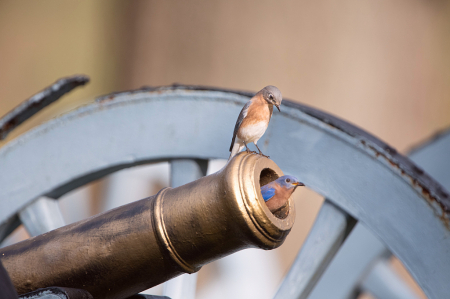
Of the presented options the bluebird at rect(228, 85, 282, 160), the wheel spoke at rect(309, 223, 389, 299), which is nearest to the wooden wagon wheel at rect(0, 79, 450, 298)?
the bluebird at rect(228, 85, 282, 160)

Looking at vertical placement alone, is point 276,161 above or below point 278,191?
above

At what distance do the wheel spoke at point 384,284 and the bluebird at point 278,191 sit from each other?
123 centimetres

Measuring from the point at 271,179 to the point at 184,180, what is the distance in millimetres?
467

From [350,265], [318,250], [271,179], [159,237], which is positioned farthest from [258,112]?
[350,265]

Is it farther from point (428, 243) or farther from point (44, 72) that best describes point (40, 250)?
point (44, 72)

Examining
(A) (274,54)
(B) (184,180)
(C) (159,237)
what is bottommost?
(C) (159,237)

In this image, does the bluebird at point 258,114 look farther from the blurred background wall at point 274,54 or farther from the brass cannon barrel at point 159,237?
the blurred background wall at point 274,54

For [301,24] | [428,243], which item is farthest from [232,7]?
[428,243]

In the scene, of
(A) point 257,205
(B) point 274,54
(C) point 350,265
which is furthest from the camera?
(B) point 274,54

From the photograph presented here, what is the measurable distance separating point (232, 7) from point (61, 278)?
2.15 metres

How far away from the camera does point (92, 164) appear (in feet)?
4.21

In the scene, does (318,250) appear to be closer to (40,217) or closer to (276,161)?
(276,161)

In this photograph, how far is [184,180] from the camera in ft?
3.95

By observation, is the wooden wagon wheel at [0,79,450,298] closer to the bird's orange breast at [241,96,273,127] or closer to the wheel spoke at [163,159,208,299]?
the wheel spoke at [163,159,208,299]
